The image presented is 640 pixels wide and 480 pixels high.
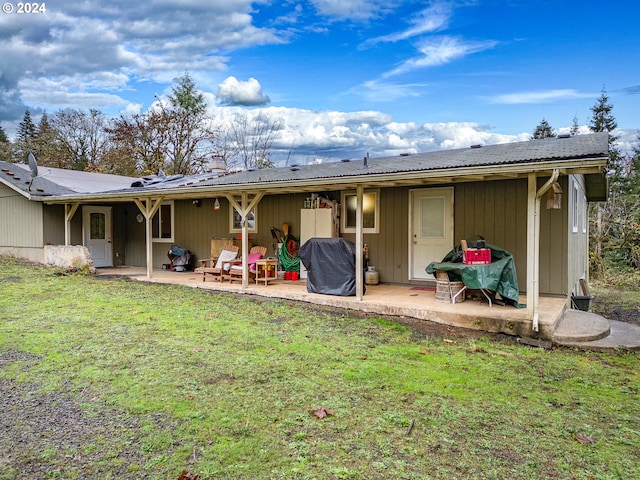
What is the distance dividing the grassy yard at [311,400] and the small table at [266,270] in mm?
2703

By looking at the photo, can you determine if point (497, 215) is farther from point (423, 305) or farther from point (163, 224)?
point (163, 224)

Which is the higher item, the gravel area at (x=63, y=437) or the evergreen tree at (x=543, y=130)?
the evergreen tree at (x=543, y=130)

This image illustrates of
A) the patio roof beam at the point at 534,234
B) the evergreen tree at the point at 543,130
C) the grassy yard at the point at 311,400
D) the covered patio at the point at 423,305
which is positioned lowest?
the grassy yard at the point at 311,400

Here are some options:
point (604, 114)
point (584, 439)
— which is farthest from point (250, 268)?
point (604, 114)

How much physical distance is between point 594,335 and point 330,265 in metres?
3.75

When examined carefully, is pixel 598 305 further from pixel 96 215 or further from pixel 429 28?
pixel 96 215

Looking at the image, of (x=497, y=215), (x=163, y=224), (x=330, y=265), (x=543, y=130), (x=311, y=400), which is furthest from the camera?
(x=543, y=130)

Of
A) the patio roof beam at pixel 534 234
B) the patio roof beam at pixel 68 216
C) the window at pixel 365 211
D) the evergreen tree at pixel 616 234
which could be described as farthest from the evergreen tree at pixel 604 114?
the patio roof beam at pixel 68 216

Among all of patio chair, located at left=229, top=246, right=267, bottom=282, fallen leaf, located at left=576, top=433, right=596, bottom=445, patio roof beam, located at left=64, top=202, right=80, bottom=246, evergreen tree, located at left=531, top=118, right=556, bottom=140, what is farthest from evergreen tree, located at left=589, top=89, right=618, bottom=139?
fallen leaf, located at left=576, top=433, right=596, bottom=445

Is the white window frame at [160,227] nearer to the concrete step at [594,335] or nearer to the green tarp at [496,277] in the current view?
the green tarp at [496,277]

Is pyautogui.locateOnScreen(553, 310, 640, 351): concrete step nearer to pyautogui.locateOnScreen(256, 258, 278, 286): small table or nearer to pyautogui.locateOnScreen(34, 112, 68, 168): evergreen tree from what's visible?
pyautogui.locateOnScreen(256, 258, 278, 286): small table

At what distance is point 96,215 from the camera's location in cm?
1230

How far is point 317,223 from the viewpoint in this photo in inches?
350

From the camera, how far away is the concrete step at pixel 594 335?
4941mm
